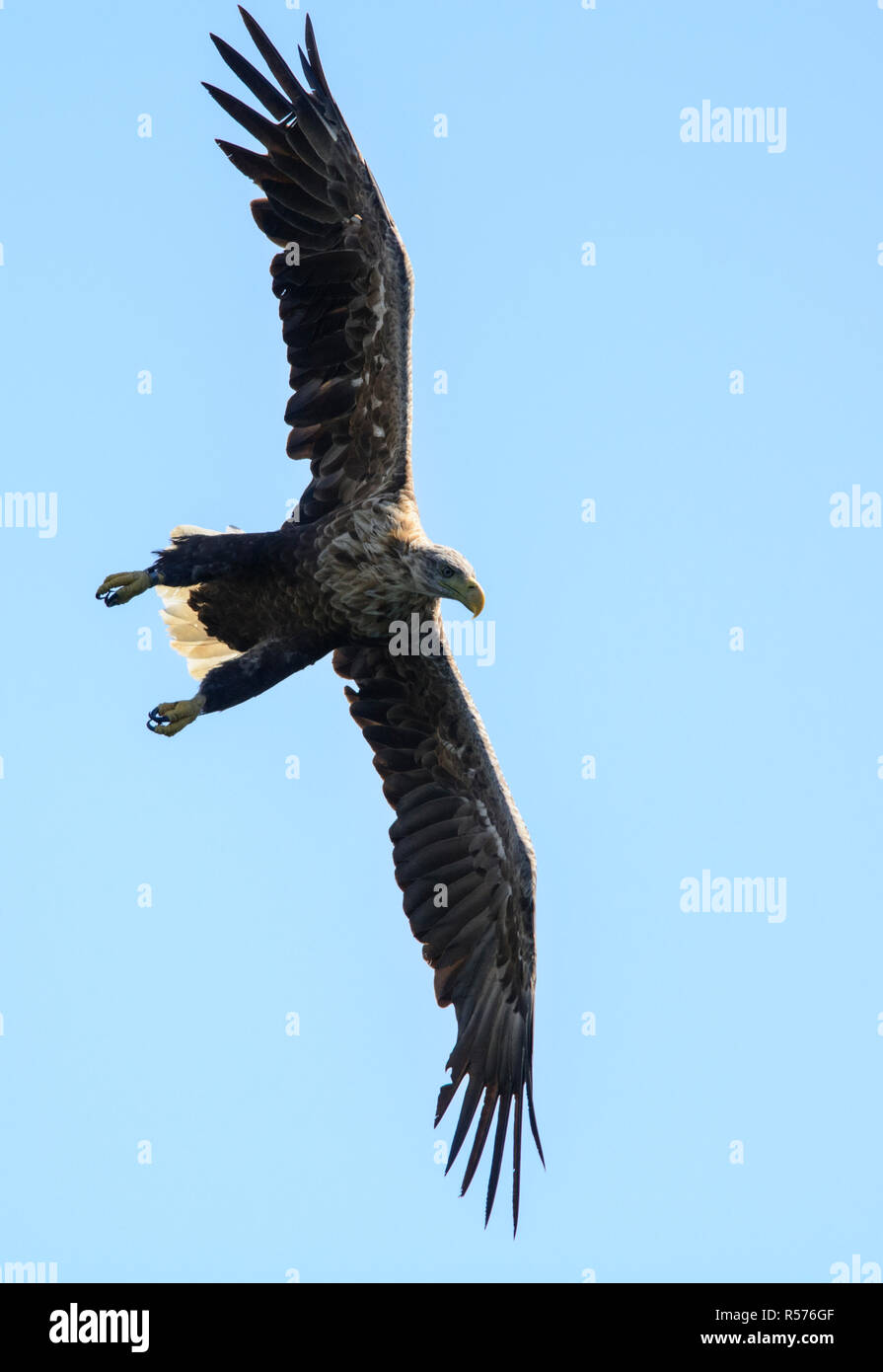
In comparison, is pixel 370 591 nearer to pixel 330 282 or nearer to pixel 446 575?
pixel 446 575

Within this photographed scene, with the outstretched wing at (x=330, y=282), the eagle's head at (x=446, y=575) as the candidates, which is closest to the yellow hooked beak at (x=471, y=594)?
the eagle's head at (x=446, y=575)

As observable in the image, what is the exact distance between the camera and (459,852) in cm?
1189

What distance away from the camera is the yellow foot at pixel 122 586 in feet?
35.1

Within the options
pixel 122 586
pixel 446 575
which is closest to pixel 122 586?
pixel 122 586

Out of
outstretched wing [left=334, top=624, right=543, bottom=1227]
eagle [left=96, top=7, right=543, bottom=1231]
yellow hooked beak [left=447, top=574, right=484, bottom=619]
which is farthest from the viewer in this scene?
outstretched wing [left=334, top=624, right=543, bottom=1227]

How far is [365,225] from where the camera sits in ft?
35.3

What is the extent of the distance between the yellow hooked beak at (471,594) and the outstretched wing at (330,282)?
2.68 ft

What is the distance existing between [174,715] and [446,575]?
A: 146cm

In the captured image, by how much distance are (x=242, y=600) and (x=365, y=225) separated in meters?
1.94

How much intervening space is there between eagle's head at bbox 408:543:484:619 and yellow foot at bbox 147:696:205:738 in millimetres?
1206

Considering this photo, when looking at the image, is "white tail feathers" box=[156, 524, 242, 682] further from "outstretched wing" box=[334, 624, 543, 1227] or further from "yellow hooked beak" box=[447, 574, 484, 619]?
"yellow hooked beak" box=[447, 574, 484, 619]

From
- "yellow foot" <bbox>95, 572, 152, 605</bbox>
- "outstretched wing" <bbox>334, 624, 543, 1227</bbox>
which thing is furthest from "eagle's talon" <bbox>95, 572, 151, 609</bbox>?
"outstretched wing" <bbox>334, 624, 543, 1227</bbox>

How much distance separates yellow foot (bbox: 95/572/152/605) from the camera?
10.7m

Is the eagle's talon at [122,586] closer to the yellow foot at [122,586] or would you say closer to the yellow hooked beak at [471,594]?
the yellow foot at [122,586]
